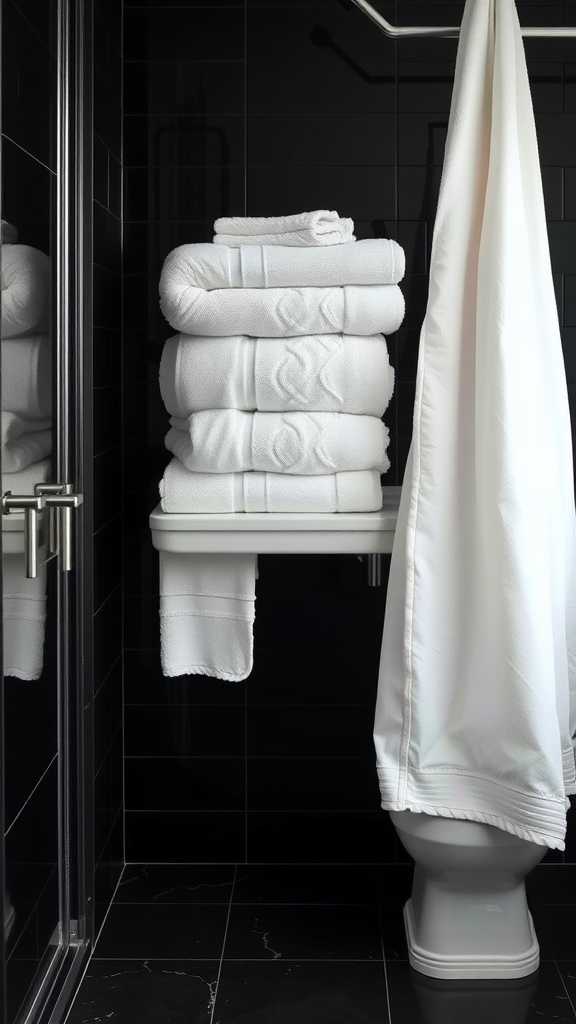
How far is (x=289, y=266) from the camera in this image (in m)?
2.03

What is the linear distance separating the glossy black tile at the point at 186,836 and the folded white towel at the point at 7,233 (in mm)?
1492

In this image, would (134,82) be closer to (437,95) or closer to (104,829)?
(437,95)

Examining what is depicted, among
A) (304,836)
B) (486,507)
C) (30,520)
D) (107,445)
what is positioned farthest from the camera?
(304,836)

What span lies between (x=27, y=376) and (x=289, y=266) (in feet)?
1.78

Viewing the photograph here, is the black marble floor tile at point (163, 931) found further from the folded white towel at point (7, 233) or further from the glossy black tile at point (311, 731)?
the folded white towel at point (7, 233)

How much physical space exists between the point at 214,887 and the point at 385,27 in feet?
5.92

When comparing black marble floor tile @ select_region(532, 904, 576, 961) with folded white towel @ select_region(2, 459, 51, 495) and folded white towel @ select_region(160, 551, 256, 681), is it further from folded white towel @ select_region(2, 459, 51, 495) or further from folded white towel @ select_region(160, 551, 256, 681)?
folded white towel @ select_region(2, 459, 51, 495)

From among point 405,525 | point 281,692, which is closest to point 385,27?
point 405,525

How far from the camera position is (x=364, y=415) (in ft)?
6.92

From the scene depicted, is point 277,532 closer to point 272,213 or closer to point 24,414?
point 24,414

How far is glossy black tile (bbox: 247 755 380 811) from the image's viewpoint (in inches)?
102

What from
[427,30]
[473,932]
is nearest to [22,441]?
[427,30]

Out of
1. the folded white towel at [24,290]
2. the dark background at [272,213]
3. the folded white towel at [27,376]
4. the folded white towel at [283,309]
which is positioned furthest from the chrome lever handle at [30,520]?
the dark background at [272,213]

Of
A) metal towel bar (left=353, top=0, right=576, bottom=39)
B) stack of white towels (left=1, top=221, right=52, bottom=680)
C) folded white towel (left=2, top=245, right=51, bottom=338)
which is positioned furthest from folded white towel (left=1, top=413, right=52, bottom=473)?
metal towel bar (left=353, top=0, right=576, bottom=39)
